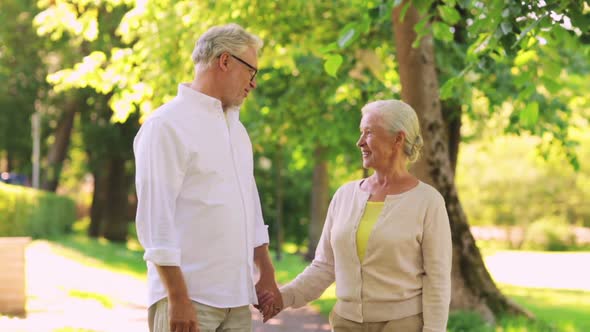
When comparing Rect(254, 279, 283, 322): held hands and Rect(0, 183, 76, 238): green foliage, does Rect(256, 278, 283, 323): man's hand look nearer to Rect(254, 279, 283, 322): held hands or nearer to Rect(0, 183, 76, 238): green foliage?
Rect(254, 279, 283, 322): held hands

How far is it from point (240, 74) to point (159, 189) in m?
0.70

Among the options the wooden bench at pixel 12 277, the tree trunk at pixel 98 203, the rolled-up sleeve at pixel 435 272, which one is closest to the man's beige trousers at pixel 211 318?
the rolled-up sleeve at pixel 435 272

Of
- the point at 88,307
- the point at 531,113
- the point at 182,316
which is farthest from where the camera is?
the point at 88,307

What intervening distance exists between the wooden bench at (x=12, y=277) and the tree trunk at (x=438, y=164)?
16.4 feet

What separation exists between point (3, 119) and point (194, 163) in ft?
114

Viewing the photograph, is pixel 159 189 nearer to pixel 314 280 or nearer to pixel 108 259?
pixel 314 280

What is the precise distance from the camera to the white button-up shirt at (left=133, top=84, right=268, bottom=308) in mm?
3914

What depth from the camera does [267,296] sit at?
471 cm

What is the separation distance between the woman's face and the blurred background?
1.91 meters

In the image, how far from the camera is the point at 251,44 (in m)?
4.34

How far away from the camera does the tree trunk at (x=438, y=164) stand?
1083cm

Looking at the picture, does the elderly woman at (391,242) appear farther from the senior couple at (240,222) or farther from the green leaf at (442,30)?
the green leaf at (442,30)

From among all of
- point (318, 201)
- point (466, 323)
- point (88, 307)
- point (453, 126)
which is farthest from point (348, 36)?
point (318, 201)

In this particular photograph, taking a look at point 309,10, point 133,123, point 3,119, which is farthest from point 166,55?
point 3,119
